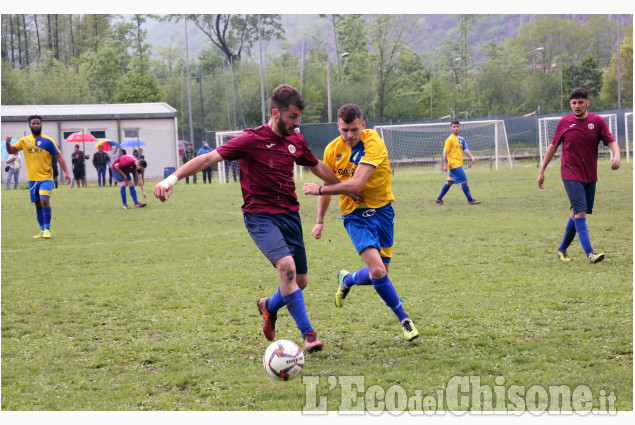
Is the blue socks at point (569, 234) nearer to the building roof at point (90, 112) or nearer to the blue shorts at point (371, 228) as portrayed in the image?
the blue shorts at point (371, 228)

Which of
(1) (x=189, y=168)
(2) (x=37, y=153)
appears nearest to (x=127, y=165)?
(2) (x=37, y=153)

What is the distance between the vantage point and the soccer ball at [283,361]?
458 centimetres

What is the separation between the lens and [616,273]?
26.2 feet

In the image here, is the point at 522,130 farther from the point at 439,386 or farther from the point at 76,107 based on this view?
the point at 439,386

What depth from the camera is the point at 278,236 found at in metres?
5.31

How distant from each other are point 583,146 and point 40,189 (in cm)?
900

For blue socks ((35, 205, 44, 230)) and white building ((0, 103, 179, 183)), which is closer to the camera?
blue socks ((35, 205, 44, 230))

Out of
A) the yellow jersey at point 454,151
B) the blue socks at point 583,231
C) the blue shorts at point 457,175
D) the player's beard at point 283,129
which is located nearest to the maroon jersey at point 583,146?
the blue socks at point 583,231

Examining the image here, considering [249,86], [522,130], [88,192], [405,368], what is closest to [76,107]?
[249,86]

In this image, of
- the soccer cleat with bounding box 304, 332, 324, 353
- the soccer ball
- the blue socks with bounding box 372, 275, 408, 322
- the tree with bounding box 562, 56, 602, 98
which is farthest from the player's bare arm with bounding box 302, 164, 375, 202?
the tree with bounding box 562, 56, 602, 98

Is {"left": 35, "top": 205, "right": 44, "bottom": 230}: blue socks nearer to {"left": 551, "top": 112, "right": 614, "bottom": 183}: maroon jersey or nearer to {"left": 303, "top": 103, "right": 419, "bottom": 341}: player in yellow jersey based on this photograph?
{"left": 303, "top": 103, "right": 419, "bottom": 341}: player in yellow jersey

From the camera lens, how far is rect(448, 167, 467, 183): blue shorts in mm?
16400

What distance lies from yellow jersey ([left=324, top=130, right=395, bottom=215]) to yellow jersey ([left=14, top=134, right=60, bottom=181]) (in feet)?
25.8

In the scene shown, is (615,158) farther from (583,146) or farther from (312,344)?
(312,344)
